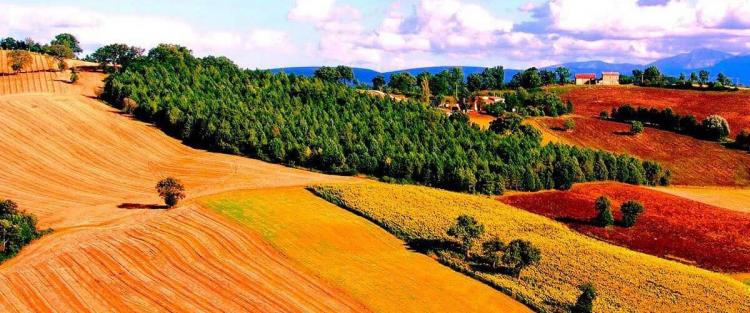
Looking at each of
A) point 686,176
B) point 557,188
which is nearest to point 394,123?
point 557,188

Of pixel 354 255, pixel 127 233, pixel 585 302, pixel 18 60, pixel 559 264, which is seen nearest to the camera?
pixel 585 302

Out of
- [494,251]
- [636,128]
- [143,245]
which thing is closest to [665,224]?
[494,251]

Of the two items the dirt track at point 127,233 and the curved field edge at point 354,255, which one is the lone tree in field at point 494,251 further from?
the dirt track at point 127,233

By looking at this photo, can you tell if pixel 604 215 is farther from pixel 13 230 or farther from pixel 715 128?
pixel 715 128

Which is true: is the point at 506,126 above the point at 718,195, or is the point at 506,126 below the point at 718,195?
above

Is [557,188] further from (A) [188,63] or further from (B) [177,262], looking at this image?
(A) [188,63]

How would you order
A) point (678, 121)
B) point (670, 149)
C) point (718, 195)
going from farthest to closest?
point (678, 121), point (670, 149), point (718, 195)

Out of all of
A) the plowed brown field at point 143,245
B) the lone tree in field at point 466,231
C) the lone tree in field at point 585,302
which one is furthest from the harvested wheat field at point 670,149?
the lone tree in field at point 585,302
